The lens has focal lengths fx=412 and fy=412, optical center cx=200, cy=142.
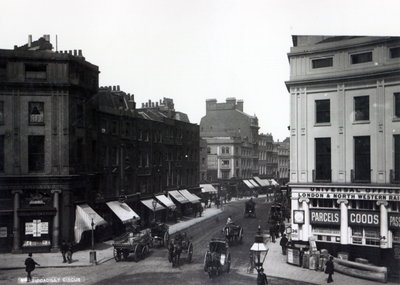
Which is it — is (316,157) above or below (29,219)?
above

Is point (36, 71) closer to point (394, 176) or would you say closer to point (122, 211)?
point (122, 211)

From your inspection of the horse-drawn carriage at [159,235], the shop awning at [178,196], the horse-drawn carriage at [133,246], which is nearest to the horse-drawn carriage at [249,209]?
the shop awning at [178,196]

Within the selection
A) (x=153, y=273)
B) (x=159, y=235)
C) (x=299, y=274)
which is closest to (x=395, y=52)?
(x=299, y=274)

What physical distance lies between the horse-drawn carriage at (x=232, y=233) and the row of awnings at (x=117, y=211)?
7094mm

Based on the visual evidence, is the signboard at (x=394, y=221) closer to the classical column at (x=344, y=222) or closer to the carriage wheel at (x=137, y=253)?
the classical column at (x=344, y=222)

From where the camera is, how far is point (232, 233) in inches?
1092

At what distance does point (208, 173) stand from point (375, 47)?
50.3 meters

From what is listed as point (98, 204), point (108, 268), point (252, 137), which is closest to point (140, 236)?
point (108, 268)

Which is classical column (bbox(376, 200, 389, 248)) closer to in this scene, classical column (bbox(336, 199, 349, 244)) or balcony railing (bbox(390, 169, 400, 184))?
balcony railing (bbox(390, 169, 400, 184))

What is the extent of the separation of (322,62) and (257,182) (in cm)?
5460

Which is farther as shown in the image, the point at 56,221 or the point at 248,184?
the point at 248,184

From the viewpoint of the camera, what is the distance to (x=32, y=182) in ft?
86.0

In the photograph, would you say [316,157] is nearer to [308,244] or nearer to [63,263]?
[308,244]

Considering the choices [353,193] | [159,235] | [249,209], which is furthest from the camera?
[249,209]
